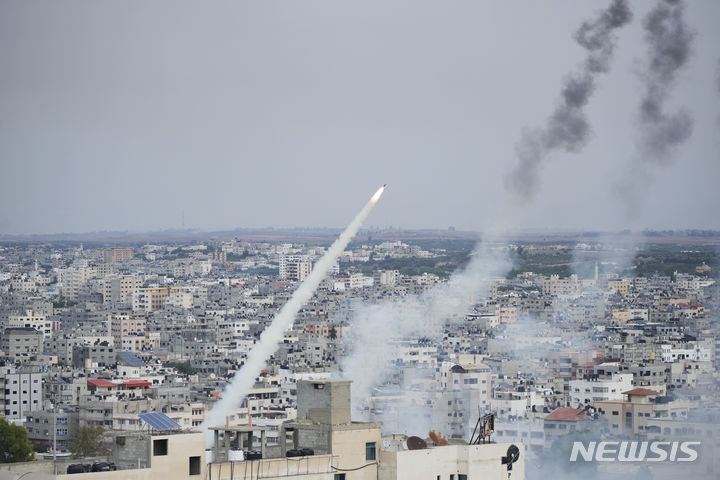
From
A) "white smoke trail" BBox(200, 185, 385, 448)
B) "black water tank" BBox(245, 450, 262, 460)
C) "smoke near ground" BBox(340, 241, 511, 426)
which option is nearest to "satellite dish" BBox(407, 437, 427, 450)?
"black water tank" BBox(245, 450, 262, 460)

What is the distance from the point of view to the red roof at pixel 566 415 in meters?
56.5

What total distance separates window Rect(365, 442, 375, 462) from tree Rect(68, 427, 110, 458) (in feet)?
73.3

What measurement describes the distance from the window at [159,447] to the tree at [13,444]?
2185cm

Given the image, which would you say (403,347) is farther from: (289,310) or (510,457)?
(510,457)

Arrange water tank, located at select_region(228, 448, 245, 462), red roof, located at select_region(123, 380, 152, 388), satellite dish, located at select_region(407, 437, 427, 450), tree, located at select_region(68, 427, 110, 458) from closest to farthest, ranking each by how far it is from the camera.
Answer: water tank, located at select_region(228, 448, 245, 462) → satellite dish, located at select_region(407, 437, 427, 450) → tree, located at select_region(68, 427, 110, 458) → red roof, located at select_region(123, 380, 152, 388)

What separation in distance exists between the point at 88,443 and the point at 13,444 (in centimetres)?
364

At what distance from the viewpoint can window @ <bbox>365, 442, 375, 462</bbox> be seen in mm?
19875

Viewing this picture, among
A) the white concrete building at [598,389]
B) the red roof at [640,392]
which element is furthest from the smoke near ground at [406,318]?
the red roof at [640,392]

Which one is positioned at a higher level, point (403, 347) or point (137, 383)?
point (403, 347)

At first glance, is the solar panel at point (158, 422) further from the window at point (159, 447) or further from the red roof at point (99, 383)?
the red roof at point (99, 383)

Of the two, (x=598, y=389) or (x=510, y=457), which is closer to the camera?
(x=510, y=457)

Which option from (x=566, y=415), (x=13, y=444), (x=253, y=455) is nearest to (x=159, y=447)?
(x=253, y=455)

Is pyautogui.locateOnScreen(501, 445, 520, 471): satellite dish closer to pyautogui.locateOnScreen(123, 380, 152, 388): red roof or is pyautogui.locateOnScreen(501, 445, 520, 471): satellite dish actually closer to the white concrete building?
the white concrete building

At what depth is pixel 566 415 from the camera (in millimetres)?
56969
